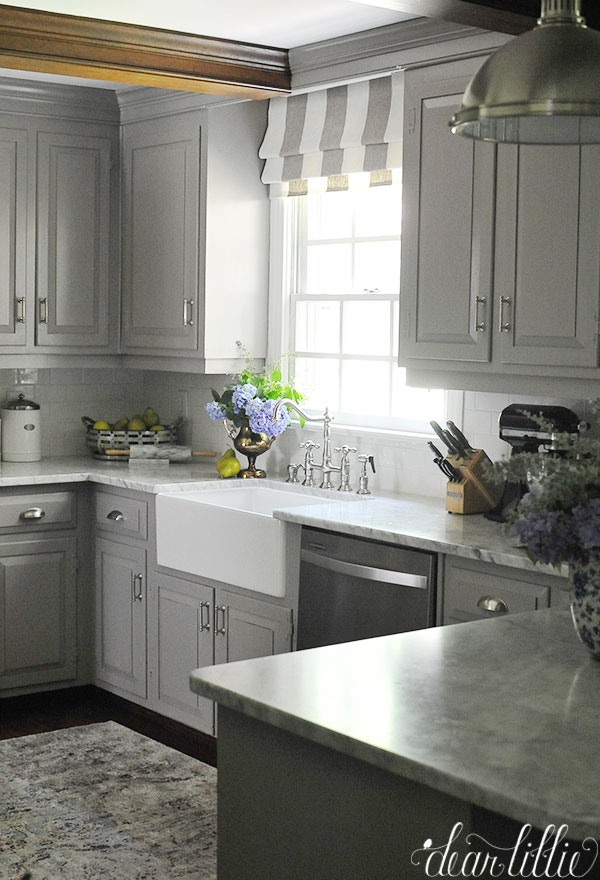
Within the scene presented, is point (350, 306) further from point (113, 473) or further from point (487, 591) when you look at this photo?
point (487, 591)

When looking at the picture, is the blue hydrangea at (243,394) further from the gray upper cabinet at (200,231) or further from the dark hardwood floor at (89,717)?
the dark hardwood floor at (89,717)

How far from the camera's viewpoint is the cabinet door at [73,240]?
17.4 ft

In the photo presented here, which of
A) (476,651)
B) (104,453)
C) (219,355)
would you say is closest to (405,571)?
(476,651)

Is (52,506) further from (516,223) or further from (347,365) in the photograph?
(516,223)

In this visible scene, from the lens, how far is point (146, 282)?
17.5ft

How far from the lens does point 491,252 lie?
12.0 feet

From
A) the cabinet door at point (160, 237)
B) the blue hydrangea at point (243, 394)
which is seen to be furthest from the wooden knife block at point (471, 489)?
the cabinet door at point (160, 237)

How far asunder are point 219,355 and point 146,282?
0.56m

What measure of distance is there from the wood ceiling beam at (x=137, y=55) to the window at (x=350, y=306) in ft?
1.74

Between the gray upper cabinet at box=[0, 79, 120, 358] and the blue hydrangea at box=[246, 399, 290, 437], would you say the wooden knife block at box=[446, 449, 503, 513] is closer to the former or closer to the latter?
the blue hydrangea at box=[246, 399, 290, 437]

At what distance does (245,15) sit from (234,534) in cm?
181

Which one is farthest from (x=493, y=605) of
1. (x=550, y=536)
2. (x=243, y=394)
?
(x=243, y=394)

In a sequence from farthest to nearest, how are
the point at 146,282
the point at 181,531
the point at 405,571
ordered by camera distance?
the point at 146,282 < the point at 181,531 < the point at 405,571

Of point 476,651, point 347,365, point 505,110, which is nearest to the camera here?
point 505,110
